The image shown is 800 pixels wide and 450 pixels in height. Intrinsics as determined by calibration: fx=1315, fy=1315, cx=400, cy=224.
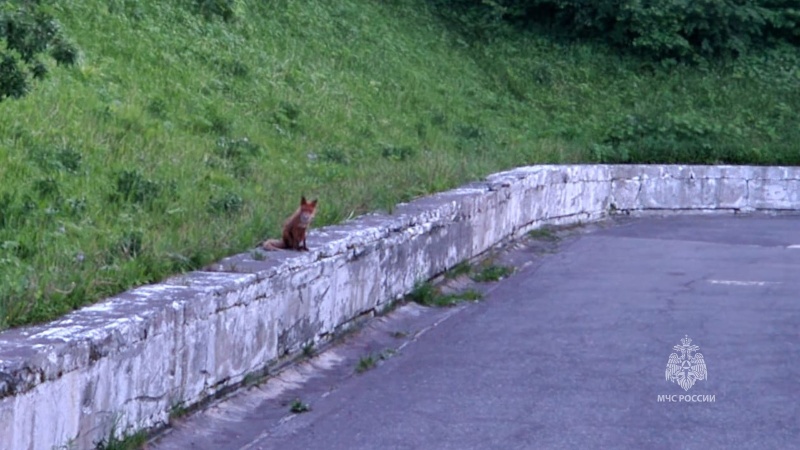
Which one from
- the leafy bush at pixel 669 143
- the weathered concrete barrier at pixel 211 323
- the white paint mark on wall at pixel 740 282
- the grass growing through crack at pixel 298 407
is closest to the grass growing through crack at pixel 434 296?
the weathered concrete barrier at pixel 211 323

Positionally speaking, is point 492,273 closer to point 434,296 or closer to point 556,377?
point 434,296

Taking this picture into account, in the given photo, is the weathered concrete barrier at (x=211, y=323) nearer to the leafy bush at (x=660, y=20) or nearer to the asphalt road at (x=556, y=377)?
the asphalt road at (x=556, y=377)

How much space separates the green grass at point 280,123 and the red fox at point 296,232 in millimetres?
250

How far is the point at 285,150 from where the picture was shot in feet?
56.0

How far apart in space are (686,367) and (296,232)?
3204 millimetres

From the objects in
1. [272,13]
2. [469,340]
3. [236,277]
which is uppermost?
[272,13]

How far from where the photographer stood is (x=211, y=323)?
27.4 ft

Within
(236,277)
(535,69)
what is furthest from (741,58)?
(236,277)

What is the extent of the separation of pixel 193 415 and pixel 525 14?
2489 cm

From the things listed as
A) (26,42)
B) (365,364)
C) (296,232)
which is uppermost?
(26,42)

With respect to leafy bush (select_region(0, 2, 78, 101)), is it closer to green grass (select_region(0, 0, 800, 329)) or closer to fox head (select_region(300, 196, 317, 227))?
green grass (select_region(0, 0, 800, 329))

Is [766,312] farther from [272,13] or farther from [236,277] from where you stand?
[272,13]

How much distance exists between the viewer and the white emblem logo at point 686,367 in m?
9.80

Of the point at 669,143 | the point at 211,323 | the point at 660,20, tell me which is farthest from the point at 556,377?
the point at 660,20
